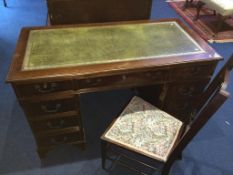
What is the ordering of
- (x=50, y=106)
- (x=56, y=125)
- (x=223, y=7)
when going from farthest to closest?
1. (x=223, y=7)
2. (x=56, y=125)
3. (x=50, y=106)

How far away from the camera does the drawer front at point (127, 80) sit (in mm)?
1087

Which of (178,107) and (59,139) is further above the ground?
(178,107)

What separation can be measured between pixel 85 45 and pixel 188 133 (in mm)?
707

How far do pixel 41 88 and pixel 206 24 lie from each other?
8.68 ft

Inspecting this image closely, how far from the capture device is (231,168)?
55.6 inches

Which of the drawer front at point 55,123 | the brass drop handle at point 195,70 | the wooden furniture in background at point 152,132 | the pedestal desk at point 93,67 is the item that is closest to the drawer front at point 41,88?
the pedestal desk at point 93,67

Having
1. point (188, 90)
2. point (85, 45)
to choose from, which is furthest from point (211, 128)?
point (85, 45)

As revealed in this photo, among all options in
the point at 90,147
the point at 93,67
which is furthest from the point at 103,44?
the point at 90,147

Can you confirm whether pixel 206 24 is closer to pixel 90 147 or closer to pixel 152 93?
pixel 152 93

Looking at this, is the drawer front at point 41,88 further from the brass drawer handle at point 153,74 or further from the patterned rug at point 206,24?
the patterned rug at point 206,24

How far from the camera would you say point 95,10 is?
1452 mm

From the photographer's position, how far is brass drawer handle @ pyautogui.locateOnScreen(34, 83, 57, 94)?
1031mm

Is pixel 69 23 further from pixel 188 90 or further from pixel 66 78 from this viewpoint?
pixel 188 90

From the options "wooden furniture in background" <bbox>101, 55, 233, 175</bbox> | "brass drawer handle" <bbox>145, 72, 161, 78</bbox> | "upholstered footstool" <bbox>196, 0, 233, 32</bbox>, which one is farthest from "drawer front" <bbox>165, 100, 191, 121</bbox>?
"upholstered footstool" <bbox>196, 0, 233, 32</bbox>
